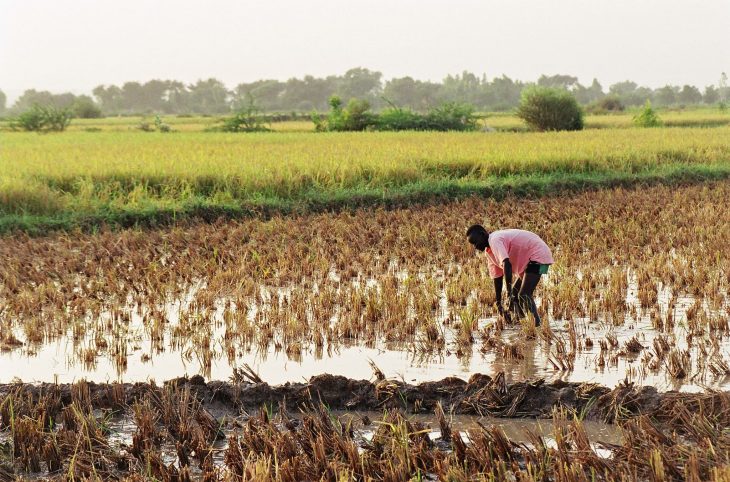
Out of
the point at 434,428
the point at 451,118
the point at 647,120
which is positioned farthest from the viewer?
the point at 647,120

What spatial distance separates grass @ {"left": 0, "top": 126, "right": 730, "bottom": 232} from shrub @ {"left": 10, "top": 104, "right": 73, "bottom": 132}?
15882 mm

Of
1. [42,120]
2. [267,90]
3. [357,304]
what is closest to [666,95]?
[267,90]

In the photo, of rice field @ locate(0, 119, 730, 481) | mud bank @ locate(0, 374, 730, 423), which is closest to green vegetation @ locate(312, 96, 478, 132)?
rice field @ locate(0, 119, 730, 481)

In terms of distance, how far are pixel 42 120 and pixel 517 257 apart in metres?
29.7

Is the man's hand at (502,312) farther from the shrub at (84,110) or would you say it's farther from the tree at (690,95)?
the tree at (690,95)

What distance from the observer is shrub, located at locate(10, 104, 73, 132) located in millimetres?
32250

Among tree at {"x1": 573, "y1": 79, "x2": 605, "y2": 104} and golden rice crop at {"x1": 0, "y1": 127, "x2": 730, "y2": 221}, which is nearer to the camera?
golden rice crop at {"x1": 0, "y1": 127, "x2": 730, "y2": 221}

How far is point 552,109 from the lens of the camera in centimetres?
2986

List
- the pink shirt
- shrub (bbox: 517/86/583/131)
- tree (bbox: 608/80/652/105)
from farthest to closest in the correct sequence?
tree (bbox: 608/80/652/105), shrub (bbox: 517/86/583/131), the pink shirt

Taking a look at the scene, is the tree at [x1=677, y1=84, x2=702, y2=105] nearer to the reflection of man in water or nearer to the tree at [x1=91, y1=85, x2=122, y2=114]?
the tree at [x1=91, y1=85, x2=122, y2=114]

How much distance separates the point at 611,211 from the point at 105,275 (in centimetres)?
653

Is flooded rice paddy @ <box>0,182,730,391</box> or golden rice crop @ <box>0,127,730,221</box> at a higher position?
golden rice crop @ <box>0,127,730,221</box>

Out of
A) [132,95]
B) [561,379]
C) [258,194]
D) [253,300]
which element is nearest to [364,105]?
[258,194]

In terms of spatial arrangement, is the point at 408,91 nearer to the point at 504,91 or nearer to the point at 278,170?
the point at 504,91
